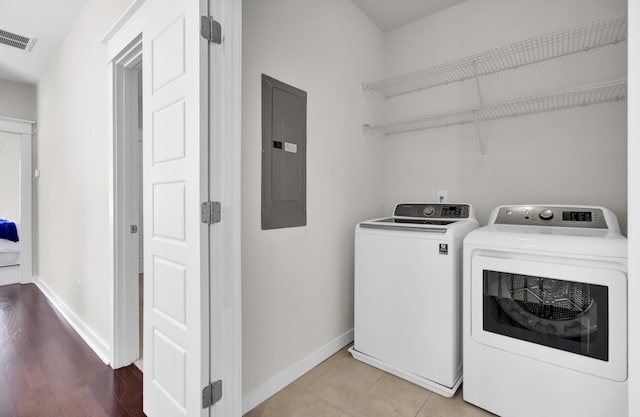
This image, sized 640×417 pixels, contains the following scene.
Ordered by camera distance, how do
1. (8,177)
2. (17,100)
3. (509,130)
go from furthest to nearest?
(8,177)
(17,100)
(509,130)

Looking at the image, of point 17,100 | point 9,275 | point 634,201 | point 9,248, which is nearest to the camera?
point 634,201

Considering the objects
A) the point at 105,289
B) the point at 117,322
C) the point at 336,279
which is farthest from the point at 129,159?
the point at 336,279

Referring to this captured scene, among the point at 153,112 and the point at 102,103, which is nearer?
the point at 153,112

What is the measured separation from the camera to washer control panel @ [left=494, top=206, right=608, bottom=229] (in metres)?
1.71

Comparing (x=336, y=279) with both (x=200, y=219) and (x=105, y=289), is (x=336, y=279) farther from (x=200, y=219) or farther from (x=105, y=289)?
(x=105, y=289)

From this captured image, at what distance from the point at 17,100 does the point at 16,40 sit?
136cm

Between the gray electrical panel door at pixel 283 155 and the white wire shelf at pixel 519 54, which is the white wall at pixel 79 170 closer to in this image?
the gray electrical panel door at pixel 283 155

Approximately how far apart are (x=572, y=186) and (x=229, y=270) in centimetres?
218

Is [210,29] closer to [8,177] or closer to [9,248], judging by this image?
[9,248]

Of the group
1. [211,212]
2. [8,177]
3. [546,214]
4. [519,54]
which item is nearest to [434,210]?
[546,214]

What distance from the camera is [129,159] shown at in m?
2.09

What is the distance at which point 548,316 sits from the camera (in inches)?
60.2

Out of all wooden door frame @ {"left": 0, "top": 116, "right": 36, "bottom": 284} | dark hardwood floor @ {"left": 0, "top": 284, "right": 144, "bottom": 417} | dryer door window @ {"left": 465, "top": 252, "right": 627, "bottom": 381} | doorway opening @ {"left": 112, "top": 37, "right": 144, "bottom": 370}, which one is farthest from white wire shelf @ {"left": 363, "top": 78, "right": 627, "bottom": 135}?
wooden door frame @ {"left": 0, "top": 116, "right": 36, "bottom": 284}

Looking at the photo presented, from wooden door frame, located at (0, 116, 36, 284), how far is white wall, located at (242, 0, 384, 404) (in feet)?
13.5
